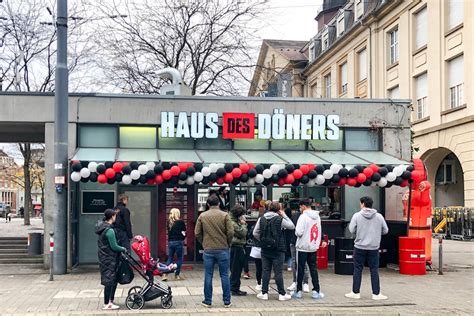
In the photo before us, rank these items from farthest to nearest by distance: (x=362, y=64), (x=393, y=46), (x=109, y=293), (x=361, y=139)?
(x=362, y=64)
(x=393, y=46)
(x=361, y=139)
(x=109, y=293)

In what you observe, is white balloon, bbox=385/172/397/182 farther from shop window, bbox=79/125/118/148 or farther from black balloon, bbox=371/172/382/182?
shop window, bbox=79/125/118/148

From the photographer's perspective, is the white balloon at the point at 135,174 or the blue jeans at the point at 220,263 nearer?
the blue jeans at the point at 220,263

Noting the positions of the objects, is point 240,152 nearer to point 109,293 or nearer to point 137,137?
point 137,137

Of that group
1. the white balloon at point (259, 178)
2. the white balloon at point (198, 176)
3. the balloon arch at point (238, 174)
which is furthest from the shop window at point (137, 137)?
the white balloon at point (259, 178)

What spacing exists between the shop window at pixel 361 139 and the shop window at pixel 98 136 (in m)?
6.24

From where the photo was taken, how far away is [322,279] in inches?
508

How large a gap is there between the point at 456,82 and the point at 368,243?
67.7ft

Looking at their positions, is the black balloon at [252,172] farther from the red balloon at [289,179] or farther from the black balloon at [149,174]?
the black balloon at [149,174]

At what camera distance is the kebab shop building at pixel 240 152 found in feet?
45.9

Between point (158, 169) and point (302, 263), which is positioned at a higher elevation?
point (158, 169)

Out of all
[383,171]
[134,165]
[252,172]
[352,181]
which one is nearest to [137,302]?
[134,165]

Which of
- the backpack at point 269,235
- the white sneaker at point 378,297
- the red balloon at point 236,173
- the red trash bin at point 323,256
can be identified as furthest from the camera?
the red trash bin at point 323,256

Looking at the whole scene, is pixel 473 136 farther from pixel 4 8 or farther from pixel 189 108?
pixel 4 8

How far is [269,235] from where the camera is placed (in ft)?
32.3
